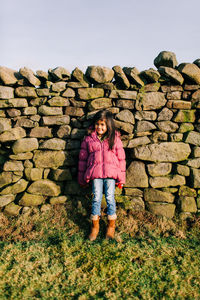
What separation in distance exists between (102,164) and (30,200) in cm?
169

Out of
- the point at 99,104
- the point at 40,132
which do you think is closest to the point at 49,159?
the point at 40,132

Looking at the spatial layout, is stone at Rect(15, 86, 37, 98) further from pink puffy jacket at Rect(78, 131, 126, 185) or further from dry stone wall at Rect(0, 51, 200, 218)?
pink puffy jacket at Rect(78, 131, 126, 185)

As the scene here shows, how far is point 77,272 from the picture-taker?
2678mm

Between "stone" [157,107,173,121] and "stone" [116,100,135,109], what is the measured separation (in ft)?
1.90

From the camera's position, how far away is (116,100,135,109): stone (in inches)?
158

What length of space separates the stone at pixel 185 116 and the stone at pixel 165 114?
0.38ft

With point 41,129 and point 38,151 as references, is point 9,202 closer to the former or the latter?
point 38,151

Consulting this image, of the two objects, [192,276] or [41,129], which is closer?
[192,276]

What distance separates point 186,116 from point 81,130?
2.16 meters

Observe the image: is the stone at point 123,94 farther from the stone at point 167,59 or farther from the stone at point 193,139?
the stone at point 193,139

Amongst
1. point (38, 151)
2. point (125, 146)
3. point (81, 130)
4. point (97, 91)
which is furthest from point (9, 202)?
point (97, 91)

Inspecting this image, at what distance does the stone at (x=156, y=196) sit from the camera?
393 centimetres

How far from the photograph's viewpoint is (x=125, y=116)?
401cm

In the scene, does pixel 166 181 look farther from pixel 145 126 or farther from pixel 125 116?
pixel 125 116
